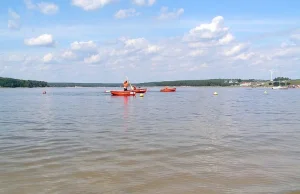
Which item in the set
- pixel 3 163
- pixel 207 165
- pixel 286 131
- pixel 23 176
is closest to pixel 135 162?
Result: pixel 207 165

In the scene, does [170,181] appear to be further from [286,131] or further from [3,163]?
[286,131]

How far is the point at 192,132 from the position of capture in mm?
22875

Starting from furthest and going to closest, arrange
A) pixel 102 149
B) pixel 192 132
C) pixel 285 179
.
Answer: pixel 192 132 < pixel 102 149 < pixel 285 179

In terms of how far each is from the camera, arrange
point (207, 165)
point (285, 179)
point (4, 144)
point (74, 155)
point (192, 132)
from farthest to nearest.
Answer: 1. point (192, 132)
2. point (4, 144)
3. point (74, 155)
4. point (207, 165)
5. point (285, 179)

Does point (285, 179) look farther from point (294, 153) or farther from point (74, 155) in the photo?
point (74, 155)

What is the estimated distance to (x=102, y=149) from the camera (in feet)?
54.3

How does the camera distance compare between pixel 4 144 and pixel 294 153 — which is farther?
pixel 4 144

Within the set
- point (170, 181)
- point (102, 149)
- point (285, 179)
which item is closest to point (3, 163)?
point (102, 149)

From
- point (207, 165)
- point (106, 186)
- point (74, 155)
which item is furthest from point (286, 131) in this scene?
point (106, 186)

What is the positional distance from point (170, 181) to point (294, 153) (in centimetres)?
718

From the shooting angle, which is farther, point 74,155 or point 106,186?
point 74,155

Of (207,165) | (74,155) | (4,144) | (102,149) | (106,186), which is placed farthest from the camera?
(4,144)

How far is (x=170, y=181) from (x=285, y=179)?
3584mm

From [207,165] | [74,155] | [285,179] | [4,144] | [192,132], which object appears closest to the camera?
[285,179]
